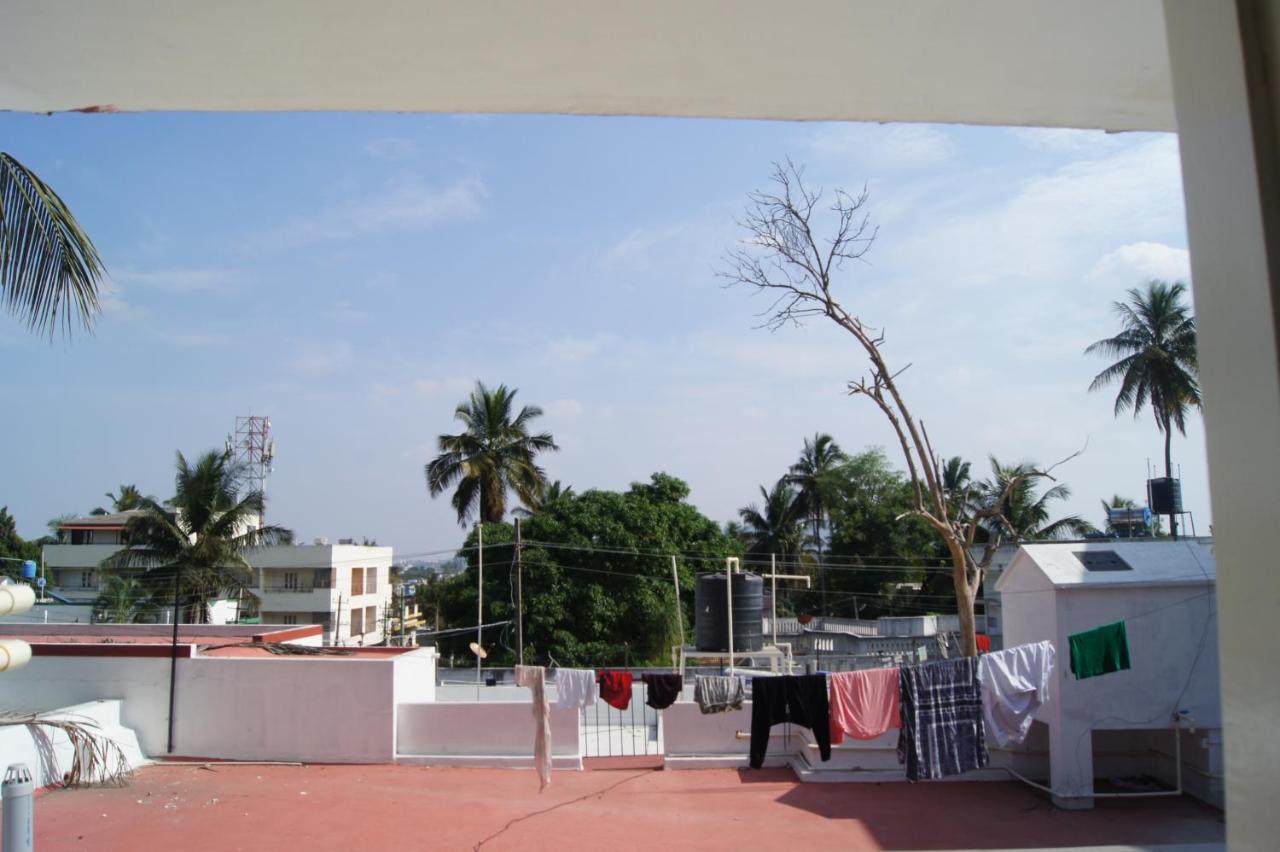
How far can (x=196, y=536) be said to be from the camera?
2648cm

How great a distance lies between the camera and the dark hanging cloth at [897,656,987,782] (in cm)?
1234

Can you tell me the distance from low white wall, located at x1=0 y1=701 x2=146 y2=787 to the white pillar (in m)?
14.5

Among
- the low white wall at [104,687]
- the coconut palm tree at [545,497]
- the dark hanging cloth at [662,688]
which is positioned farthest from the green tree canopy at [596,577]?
the dark hanging cloth at [662,688]

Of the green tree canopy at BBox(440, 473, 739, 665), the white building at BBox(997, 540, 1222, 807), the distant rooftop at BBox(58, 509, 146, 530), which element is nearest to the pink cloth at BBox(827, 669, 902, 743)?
Answer: the white building at BBox(997, 540, 1222, 807)

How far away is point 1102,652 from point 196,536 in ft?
78.2

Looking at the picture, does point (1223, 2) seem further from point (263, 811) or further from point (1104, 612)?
point (263, 811)

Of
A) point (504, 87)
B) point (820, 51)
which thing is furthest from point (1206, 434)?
point (504, 87)

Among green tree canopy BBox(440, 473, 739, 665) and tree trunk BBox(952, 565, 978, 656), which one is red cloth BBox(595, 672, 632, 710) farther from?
green tree canopy BBox(440, 473, 739, 665)

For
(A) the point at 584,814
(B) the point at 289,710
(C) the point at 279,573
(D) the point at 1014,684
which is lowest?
(A) the point at 584,814

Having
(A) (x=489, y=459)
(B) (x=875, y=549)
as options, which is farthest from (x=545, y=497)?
(B) (x=875, y=549)

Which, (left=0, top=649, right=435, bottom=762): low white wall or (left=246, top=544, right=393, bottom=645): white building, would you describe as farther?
(left=246, top=544, right=393, bottom=645): white building

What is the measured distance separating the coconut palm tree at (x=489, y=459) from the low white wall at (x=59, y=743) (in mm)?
17093

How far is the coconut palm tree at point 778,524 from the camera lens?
3866 centimetres

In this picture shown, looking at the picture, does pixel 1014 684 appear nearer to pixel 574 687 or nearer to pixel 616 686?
pixel 616 686
